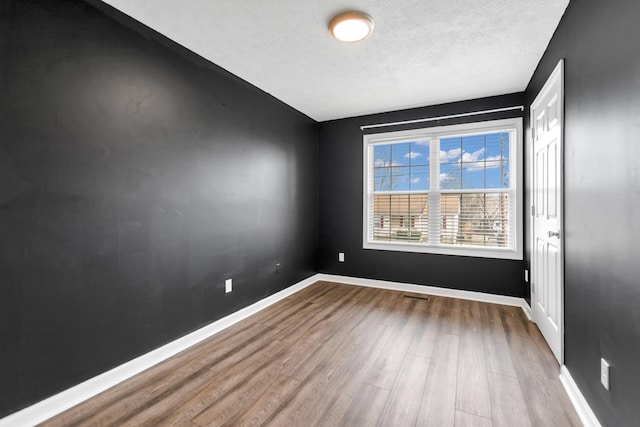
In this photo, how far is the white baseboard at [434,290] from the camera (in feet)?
11.0

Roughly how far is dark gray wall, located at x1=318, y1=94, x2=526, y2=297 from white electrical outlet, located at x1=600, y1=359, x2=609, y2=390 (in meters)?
2.16

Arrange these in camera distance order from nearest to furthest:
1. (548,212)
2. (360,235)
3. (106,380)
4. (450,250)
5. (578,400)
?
(578,400) < (106,380) < (548,212) < (450,250) < (360,235)

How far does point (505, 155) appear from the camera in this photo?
350 centimetres

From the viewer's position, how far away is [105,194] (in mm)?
1856

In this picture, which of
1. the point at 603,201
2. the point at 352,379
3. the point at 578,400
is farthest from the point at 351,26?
the point at 578,400

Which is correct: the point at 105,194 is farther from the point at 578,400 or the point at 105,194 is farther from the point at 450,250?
the point at 450,250

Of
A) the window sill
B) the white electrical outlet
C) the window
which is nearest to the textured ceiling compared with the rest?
the window

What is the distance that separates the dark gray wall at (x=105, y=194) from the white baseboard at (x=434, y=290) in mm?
1737

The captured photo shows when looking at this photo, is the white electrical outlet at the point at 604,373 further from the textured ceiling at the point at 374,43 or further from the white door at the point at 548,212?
the textured ceiling at the point at 374,43

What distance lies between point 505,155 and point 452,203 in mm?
829

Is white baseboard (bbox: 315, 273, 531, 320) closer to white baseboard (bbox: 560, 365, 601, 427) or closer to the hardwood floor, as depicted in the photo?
the hardwood floor

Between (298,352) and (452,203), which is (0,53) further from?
(452,203)

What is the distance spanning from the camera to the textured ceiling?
1925mm

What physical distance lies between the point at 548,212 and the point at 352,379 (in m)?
2.04
